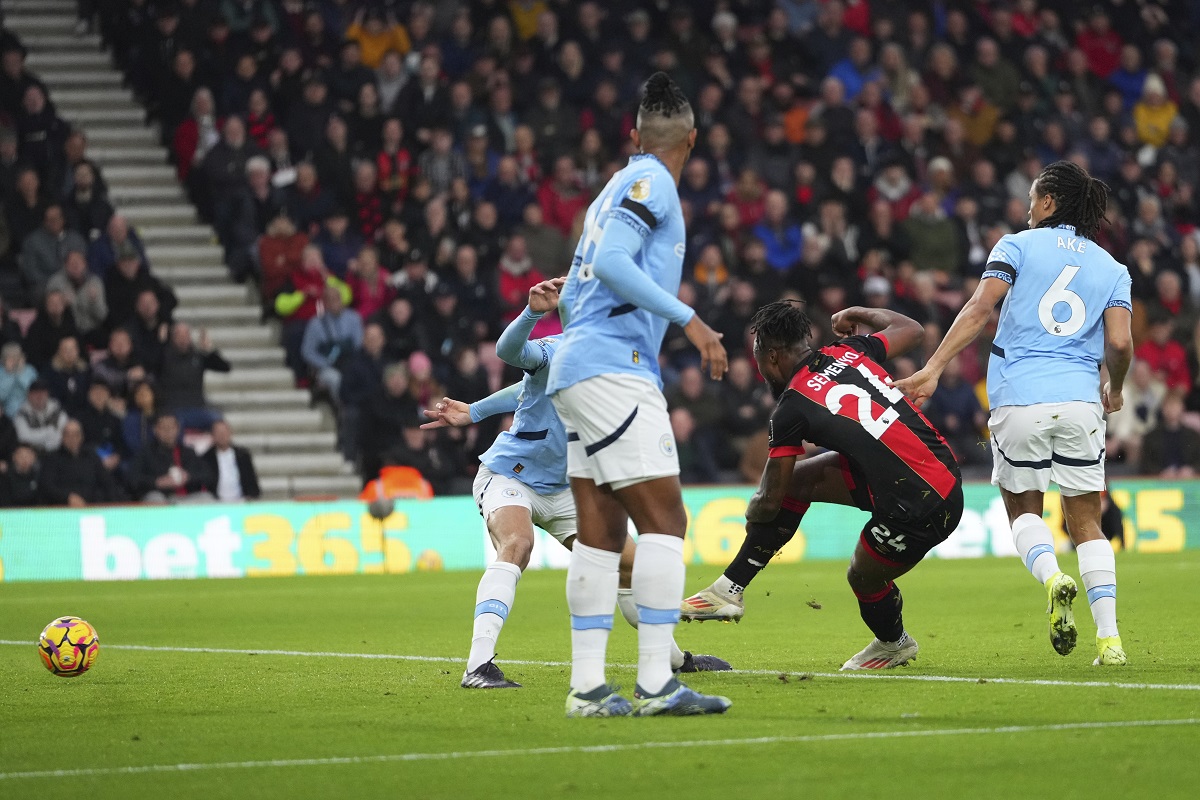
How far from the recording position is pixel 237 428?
20672mm

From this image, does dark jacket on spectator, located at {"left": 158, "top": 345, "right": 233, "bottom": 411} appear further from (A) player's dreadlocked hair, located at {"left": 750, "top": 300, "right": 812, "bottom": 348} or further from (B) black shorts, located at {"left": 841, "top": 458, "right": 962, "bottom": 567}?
(B) black shorts, located at {"left": 841, "top": 458, "right": 962, "bottom": 567}

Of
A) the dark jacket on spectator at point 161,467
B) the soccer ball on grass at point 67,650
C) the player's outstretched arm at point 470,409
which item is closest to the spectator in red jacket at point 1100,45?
the dark jacket on spectator at point 161,467

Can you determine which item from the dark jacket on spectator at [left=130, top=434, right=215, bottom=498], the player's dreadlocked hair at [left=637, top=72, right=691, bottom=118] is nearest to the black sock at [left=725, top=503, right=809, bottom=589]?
the player's dreadlocked hair at [left=637, top=72, right=691, bottom=118]

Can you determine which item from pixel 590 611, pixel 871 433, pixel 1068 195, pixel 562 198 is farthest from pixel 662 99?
pixel 562 198

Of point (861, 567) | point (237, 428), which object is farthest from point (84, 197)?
point (861, 567)

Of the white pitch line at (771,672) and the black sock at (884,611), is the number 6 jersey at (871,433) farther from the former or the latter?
the white pitch line at (771,672)

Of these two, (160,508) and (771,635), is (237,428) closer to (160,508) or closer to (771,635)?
(160,508)

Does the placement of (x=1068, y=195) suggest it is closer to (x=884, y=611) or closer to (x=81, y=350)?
(x=884, y=611)

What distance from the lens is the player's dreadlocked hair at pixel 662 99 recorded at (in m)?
6.45

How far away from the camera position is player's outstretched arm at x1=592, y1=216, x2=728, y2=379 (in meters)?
5.95

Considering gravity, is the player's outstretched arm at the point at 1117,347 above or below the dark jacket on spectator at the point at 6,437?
above

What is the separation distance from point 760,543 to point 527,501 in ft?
3.66

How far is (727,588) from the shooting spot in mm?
7977

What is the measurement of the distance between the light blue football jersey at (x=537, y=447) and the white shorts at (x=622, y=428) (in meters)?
1.89
